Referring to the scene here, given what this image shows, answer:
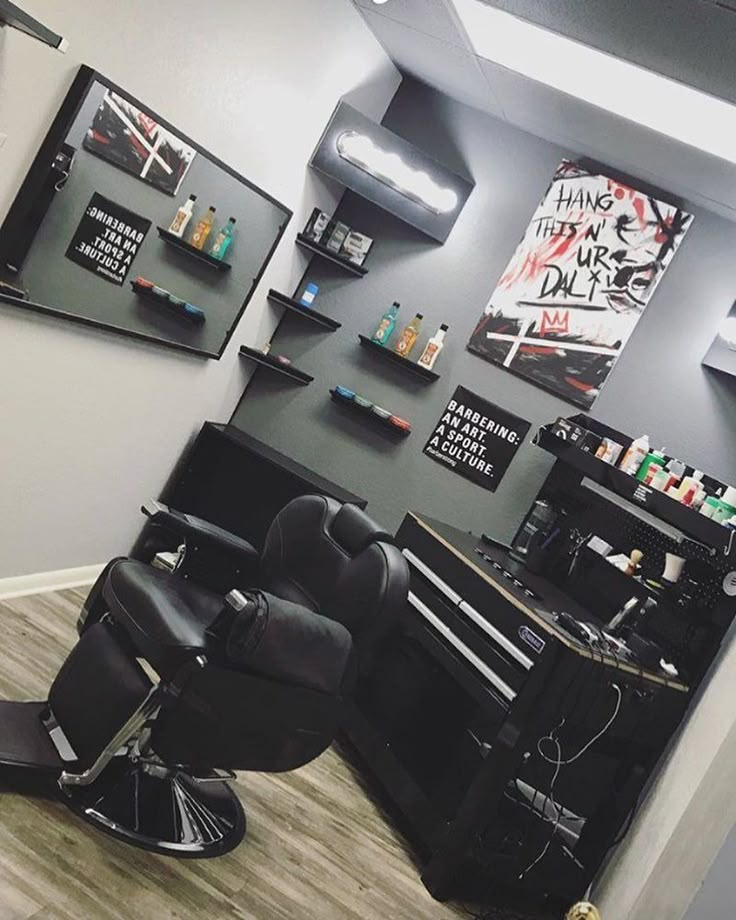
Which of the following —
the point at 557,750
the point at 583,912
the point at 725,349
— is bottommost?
the point at 583,912

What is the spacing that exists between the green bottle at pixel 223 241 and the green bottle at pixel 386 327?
0.99 meters

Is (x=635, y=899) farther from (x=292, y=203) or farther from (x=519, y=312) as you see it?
(x=292, y=203)

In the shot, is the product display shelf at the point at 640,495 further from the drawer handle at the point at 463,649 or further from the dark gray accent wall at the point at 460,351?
the drawer handle at the point at 463,649

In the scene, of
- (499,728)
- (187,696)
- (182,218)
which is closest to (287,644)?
(187,696)

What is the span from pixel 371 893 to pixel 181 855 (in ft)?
2.27

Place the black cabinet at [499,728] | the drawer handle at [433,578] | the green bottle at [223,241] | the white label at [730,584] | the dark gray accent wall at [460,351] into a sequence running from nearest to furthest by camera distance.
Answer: the black cabinet at [499,728], the white label at [730,584], the drawer handle at [433,578], the green bottle at [223,241], the dark gray accent wall at [460,351]

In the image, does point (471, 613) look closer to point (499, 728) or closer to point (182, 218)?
point (499, 728)

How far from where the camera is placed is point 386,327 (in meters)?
4.71

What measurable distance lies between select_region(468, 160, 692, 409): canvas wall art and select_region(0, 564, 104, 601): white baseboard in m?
2.07

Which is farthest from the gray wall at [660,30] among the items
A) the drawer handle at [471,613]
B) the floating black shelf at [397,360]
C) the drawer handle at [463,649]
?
the drawer handle at [463,649]

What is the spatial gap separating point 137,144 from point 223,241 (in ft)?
2.68

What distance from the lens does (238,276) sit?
4219 mm

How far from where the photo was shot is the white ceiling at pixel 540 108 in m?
3.81

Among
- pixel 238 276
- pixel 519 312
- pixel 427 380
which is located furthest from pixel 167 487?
pixel 519 312
